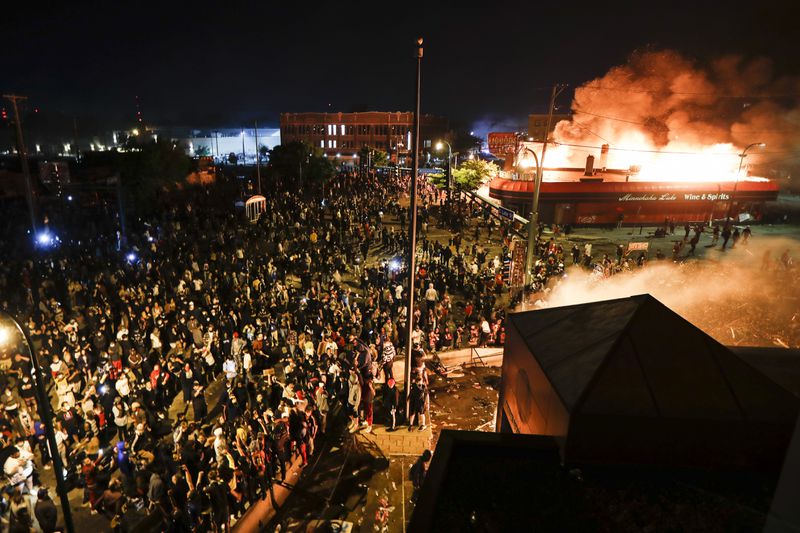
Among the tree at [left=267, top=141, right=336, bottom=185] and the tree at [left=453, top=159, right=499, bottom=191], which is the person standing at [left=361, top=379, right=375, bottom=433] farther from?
the tree at [left=267, top=141, right=336, bottom=185]

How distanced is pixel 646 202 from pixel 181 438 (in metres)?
38.3

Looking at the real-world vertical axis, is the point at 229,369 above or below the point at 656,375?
below

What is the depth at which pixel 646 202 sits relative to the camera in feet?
119

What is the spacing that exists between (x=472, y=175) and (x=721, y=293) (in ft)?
94.9

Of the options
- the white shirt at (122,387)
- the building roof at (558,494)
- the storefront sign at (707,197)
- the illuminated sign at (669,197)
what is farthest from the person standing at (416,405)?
the storefront sign at (707,197)

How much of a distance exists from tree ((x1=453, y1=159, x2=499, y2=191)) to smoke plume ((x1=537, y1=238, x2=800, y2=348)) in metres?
24.2

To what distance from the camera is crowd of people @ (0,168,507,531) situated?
7.25 m

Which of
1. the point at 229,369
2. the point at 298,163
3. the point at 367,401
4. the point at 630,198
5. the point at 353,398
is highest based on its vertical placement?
the point at 298,163

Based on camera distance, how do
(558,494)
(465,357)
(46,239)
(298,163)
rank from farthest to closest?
(298,163), (46,239), (465,357), (558,494)

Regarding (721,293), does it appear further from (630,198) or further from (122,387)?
(122,387)

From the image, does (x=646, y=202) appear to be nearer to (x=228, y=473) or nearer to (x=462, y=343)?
(x=462, y=343)

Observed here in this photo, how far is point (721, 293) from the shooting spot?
735 inches

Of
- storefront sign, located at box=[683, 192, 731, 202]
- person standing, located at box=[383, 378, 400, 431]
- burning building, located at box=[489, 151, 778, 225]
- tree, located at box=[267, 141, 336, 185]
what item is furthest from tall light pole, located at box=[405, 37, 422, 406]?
tree, located at box=[267, 141, 336, 185]

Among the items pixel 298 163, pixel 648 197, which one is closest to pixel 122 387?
pixel 648 197
